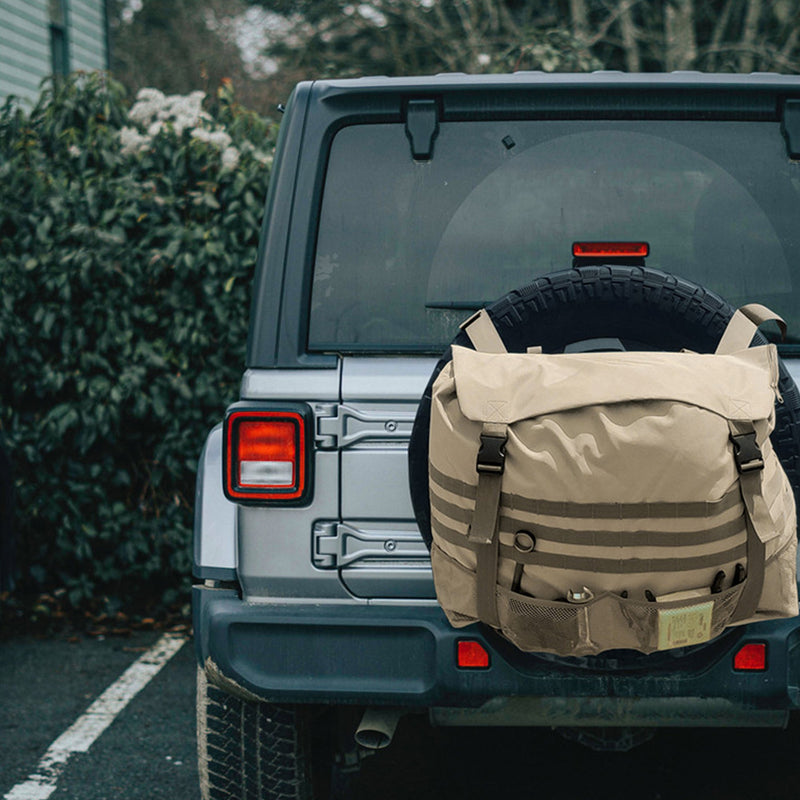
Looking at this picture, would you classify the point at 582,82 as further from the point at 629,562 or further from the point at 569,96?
the point at 629,562

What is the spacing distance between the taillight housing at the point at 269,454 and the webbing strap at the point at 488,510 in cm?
55

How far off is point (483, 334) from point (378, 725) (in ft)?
3.27

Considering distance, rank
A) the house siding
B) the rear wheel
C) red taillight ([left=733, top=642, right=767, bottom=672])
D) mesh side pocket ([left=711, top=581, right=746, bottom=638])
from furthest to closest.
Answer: the house siding < the rear wheel < red taillight ([left=733, top=642, right=767, bottom=672]) < mesh side pocket ([left=711, top=581, right=746, bottom=638])

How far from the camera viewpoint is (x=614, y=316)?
2492 mm

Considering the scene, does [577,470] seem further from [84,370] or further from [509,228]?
[84,370]

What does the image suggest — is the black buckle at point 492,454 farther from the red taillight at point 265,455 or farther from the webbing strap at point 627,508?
the red taillight at point 265,455

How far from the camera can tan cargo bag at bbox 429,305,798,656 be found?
2129 millimetres

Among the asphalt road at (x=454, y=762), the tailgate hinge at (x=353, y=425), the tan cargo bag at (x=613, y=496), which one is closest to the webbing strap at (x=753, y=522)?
the tan cargo bag at (x=613, y=496)

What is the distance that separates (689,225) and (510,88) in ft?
1.77

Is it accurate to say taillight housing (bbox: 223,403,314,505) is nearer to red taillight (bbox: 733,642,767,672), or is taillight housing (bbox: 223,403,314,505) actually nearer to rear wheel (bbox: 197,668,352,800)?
rear wheel (bbox: 197,668,352,800)

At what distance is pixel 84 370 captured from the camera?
547 cm

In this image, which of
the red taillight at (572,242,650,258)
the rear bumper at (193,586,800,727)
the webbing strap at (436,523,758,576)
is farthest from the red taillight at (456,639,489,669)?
the red taillight at (572,242,650,258)

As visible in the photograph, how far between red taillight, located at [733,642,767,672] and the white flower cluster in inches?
147

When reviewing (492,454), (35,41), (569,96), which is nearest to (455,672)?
(492,454)
